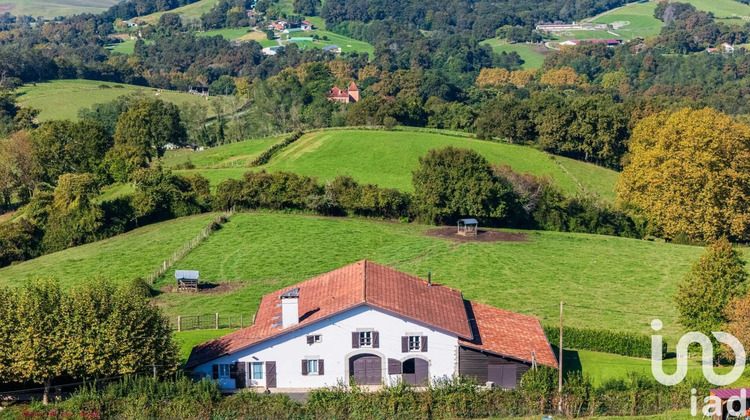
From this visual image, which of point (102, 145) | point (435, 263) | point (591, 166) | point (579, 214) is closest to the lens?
point (435, 263)

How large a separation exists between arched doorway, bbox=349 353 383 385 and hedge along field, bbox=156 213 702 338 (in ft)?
49.6

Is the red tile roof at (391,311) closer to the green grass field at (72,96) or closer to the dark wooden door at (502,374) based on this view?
the dark wooden door at (502,374)

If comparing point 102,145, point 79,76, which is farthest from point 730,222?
point 79,76

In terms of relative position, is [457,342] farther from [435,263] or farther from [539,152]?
[539,152]

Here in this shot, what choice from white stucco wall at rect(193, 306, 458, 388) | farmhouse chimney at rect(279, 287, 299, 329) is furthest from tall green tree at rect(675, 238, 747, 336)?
farmhouse chimney at rect(279, 287, 299, 329)

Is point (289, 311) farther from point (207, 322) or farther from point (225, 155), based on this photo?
point (225, 155)

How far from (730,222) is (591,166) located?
34935 millimetres

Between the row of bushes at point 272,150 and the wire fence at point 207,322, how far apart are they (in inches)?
1808

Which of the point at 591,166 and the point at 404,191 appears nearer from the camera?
the point at 404,191

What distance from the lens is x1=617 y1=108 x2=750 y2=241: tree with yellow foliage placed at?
262ft

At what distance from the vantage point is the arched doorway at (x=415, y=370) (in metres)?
45.7

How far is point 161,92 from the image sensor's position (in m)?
177

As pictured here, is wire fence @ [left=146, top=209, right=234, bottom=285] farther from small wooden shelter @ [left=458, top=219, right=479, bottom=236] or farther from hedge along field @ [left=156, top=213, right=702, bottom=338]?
small wooden shelter @ [left=458, top=219, right=479, bottom=236]

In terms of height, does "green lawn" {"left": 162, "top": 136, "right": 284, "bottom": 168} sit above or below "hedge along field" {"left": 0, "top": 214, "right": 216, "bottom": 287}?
above
